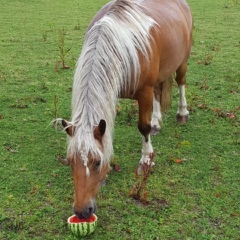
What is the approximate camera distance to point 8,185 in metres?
3.08

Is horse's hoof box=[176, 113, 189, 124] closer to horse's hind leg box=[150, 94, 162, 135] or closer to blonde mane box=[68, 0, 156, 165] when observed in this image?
horse's hind leg box=[150, 94, 162, 135]

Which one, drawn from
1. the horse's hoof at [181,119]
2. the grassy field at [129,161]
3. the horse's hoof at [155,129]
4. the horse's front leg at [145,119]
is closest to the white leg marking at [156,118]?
the horse's hoof at [155,129]

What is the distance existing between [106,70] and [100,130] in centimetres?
45

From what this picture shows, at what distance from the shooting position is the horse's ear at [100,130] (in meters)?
2.28

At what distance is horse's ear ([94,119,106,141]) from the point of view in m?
2.28

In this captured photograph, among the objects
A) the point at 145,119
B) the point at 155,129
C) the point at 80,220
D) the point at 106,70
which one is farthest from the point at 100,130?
the point at 155,129

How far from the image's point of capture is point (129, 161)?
3.47 metres

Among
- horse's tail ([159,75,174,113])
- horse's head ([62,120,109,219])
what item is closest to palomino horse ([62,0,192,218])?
horse's head ([62,120,109,219])

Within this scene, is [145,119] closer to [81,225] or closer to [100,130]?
[100,130]

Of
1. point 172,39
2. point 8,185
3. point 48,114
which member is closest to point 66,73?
point 48,114

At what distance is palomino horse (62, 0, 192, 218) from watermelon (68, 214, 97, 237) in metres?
0.18

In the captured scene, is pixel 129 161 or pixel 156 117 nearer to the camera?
pixel 129 161

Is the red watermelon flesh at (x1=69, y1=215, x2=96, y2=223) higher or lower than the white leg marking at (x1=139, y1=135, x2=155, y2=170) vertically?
higher

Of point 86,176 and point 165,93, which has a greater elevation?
point 86,176
